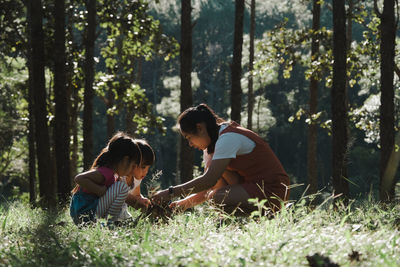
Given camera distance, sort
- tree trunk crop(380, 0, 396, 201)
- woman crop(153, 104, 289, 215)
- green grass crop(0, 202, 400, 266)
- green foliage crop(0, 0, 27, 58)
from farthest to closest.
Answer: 1. green foliage crop(0, 0, 27, 58)
2. tree trunk crop(380, 0, 396, 201)
3. woman crop(153, 104, 289, 215)
4. green grass crop(0, 202, 400, 266)

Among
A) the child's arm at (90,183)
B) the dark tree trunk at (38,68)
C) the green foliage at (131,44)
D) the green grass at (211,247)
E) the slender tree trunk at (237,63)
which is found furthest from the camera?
the green foliage at (131,44)

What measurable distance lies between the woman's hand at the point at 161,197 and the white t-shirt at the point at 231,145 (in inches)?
23.9

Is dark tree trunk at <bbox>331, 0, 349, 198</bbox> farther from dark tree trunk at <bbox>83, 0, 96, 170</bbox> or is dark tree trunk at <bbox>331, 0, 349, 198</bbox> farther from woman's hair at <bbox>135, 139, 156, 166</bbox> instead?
dark tree trunk at <bbox>83, 0, 96, 170</bbox>

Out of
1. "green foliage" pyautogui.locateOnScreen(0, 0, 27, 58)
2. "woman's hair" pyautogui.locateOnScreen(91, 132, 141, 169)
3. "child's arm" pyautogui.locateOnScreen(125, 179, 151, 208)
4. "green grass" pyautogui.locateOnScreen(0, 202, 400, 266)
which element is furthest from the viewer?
"green foliage" pyautogui.locateOnScreen(0, 0, 27, 58)

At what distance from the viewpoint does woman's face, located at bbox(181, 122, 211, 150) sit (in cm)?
609

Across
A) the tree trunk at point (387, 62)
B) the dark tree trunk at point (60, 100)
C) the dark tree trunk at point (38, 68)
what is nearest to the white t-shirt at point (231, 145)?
the tree trunk at point (387, 62)

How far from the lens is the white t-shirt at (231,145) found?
5.75m

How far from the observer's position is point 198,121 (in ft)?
19.9

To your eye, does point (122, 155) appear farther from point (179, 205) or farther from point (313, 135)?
point (313, 135)

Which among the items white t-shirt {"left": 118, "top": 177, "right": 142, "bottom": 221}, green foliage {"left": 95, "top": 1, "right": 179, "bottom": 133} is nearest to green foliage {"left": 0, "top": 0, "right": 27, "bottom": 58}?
green foliage {"left": 95, "top": 1, "right": 179, "bottom": 133}

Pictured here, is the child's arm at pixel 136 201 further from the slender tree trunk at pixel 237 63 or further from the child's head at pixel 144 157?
the slender tree trunk at pixel 237 63

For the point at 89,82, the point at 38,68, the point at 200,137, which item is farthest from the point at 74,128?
the point at 200,137

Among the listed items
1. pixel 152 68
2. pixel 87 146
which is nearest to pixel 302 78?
pixel 152 68

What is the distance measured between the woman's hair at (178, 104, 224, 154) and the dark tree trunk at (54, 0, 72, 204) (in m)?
7.42
